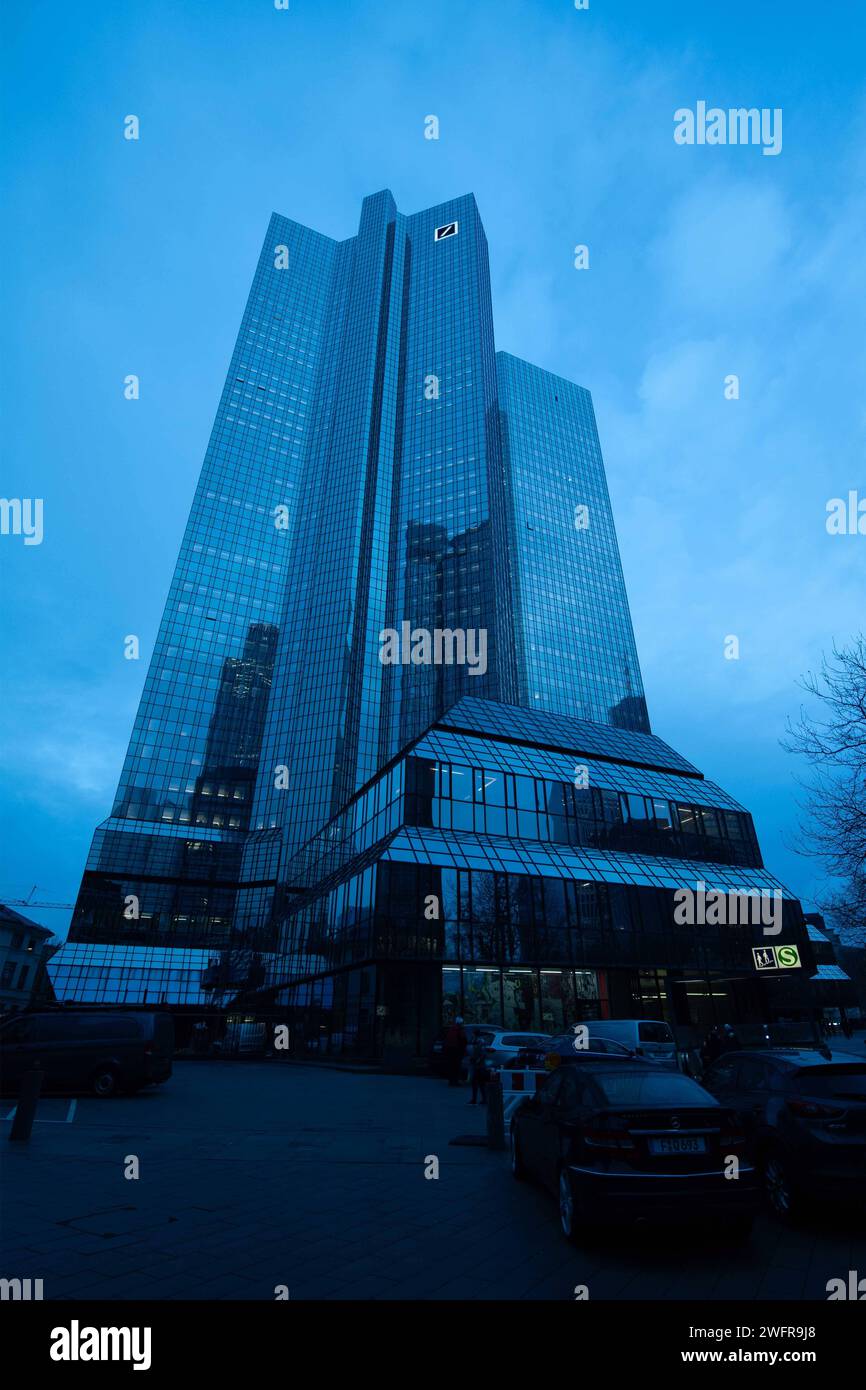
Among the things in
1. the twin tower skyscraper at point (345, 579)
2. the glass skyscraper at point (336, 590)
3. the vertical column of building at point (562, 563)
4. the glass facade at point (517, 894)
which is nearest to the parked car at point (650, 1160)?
the glass facade at point (517, 894)

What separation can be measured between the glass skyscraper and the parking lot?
2533 inches

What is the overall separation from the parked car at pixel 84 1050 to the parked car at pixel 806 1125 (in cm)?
1520

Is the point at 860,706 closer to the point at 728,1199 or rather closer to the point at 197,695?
the point at 728,1199

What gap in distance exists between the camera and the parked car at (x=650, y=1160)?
5605mm

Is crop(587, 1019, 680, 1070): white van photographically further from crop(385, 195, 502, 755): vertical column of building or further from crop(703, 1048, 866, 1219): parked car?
crop(385, 195, 502, 755): vertical column of building

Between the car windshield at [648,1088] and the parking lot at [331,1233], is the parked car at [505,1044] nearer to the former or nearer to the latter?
the parking lot at [331,1233]

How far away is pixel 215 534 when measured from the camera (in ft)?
412

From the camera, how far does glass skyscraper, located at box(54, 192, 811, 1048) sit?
9844 centimetres

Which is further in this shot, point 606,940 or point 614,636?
point 614,636
